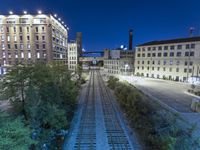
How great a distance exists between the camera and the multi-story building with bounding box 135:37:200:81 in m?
38.2

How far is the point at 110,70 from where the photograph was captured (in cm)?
6384

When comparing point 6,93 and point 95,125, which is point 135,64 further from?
point 6,93

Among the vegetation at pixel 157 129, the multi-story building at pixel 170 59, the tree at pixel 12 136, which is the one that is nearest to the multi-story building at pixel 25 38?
the multi-story building at pixel 170 59

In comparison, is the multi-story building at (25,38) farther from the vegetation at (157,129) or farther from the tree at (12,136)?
the tree at (12,136)

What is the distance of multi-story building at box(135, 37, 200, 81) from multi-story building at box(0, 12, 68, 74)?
36.5 metres

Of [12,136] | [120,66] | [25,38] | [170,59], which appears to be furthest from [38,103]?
[120,66]

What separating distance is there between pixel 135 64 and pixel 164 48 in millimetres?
13020

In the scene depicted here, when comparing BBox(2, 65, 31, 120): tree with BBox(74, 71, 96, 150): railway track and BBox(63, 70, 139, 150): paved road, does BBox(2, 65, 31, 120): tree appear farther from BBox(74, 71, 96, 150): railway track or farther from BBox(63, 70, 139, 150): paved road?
BBox(74, 71, 96, 150): railway track

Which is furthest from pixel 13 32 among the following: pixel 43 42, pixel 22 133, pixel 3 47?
pixel 22 133

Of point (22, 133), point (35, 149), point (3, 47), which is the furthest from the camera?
point (3, 47)

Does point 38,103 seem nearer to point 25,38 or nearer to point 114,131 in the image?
point 114,131

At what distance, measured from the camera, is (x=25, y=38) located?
4816 cm

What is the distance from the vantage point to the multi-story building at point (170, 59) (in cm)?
3823

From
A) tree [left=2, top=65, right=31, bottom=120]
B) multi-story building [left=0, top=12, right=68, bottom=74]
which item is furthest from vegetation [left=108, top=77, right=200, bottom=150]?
multi-story building [left=0, top=12, right=68, bottom=74]
